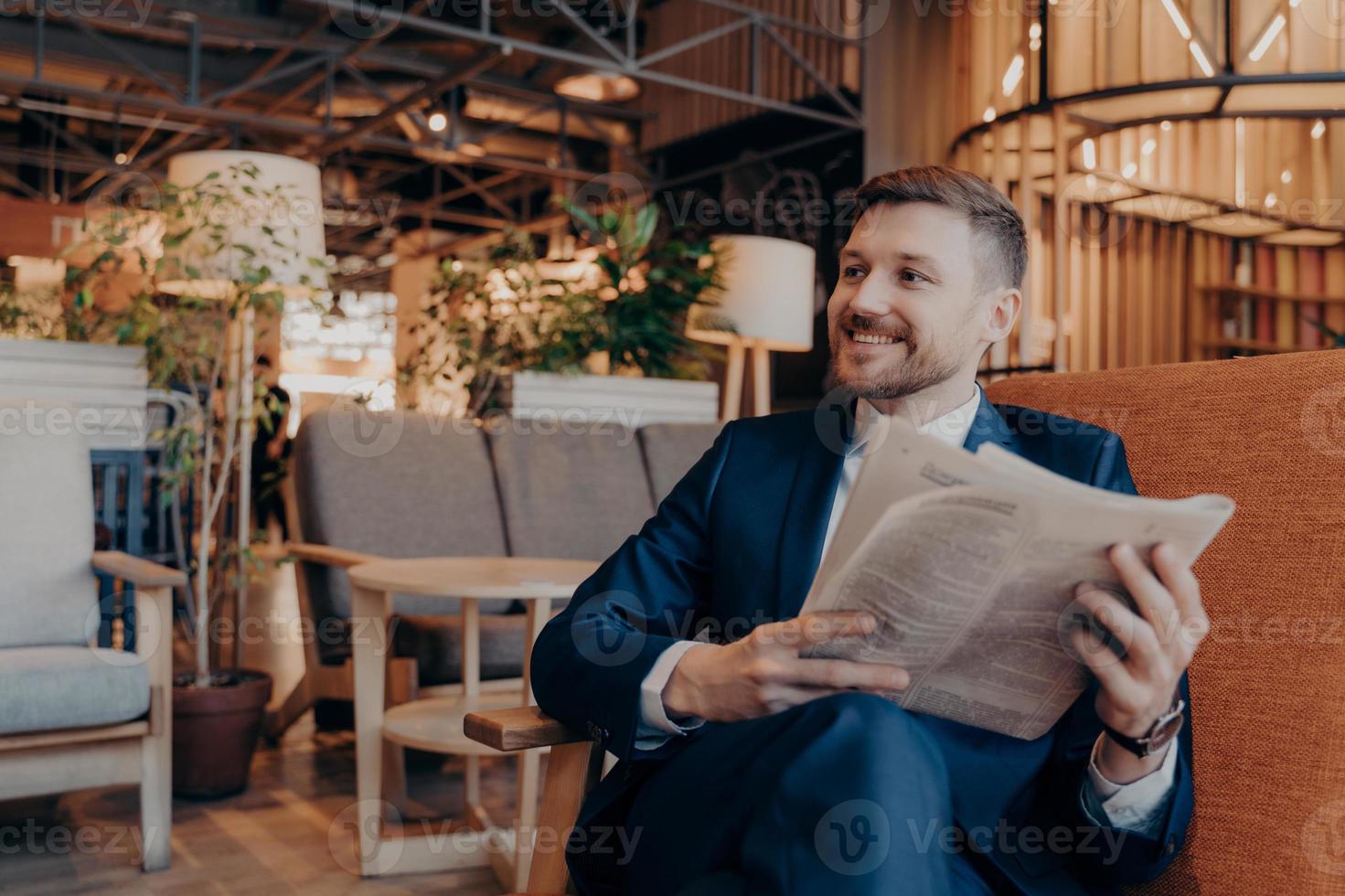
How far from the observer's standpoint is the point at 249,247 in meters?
3.27

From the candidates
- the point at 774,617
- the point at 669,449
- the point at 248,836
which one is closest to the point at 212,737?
the point at 248,836

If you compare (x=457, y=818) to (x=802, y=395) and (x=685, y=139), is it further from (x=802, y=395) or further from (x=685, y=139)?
(x=685, y=139)

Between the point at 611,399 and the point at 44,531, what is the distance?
2196 millimetres

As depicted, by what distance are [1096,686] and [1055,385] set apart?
1.79 feet

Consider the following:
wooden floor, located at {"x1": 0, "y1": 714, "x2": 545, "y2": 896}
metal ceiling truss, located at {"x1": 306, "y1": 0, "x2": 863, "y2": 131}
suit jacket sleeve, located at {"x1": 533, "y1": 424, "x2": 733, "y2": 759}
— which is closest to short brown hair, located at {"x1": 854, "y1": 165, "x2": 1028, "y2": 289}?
suit jacket sleeve, located at {"x1": 533, "y1": 424, "x2": 733, "y2": 759}

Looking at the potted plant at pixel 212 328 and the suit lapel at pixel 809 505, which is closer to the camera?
the suit lapel at pixel 809 505

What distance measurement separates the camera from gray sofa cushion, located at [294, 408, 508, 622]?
3492 mm

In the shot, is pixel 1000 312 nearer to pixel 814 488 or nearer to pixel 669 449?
pixel 814 488

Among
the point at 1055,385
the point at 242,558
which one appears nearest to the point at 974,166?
the point at 242,558

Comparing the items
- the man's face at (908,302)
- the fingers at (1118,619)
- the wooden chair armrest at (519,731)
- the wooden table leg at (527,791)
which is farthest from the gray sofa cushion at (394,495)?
the fingers at (1118,619)

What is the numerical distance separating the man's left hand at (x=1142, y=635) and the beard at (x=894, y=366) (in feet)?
1.57

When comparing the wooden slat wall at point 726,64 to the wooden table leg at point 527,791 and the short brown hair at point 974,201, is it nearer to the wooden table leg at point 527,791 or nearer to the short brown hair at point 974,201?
the wooden table leg at point 527,791

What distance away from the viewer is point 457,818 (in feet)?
10.1

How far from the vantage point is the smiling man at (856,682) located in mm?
972
